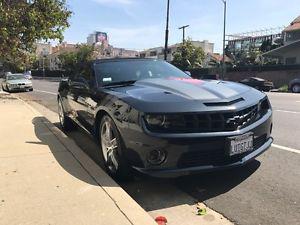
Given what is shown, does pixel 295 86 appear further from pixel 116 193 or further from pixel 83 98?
pixel 116 193

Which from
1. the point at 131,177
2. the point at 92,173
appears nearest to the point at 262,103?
the point at 131,177

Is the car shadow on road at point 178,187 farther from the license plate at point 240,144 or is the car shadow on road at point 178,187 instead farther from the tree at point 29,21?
the tree at point 29,21

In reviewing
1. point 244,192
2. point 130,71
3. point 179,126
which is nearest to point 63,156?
point 130,71

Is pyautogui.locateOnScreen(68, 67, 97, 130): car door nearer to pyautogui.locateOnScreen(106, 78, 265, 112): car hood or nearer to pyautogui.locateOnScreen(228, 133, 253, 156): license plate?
pyautogui.locateOnScreen(106, 78, 265, 112): car hood

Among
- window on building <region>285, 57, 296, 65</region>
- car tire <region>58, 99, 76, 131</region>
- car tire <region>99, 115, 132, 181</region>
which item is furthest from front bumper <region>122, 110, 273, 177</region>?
window on building <region>285, 57, 296, 65</region>

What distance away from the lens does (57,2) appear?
2067cm

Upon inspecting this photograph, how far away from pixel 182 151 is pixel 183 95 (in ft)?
2.27

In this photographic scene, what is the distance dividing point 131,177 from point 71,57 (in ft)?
267

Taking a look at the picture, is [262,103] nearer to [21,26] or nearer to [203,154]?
[203,154]

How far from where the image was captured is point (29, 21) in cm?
1950

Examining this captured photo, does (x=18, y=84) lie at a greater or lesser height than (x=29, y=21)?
lesser

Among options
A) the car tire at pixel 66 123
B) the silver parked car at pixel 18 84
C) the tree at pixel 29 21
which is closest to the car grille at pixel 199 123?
the car tire at pixel 66 123

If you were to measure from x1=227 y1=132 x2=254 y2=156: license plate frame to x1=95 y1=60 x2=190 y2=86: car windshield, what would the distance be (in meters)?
1.93

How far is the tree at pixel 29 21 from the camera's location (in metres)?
18.9
